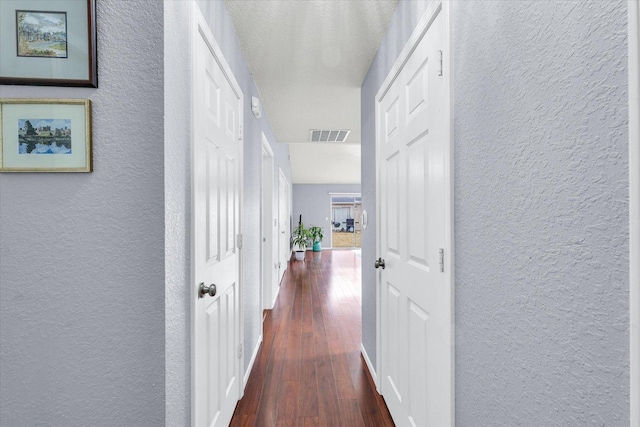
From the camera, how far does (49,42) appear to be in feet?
3.23

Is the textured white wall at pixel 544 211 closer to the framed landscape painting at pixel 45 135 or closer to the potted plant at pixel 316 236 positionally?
the framed landscape painting at pixel 45 135

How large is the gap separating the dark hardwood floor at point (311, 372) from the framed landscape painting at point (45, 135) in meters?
1.59

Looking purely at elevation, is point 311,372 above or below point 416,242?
below

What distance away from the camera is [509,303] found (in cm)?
82

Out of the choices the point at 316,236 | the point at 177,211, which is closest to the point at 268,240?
the point at 177,211

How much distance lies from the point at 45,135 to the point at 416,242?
141 centimetres

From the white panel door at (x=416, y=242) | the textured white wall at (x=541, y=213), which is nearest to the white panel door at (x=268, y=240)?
the white panel door at (x=416, y=242)

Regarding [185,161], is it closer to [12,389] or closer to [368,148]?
[12,389]

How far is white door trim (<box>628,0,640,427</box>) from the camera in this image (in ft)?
1.61

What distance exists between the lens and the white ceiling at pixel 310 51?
69.1 inches

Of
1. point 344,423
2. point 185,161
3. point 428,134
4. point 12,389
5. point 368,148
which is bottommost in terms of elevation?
point 344,423

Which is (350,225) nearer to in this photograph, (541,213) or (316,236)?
(316,236)

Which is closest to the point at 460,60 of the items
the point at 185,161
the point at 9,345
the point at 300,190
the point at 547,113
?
the point at 547,113

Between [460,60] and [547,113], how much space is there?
1.50 feet
